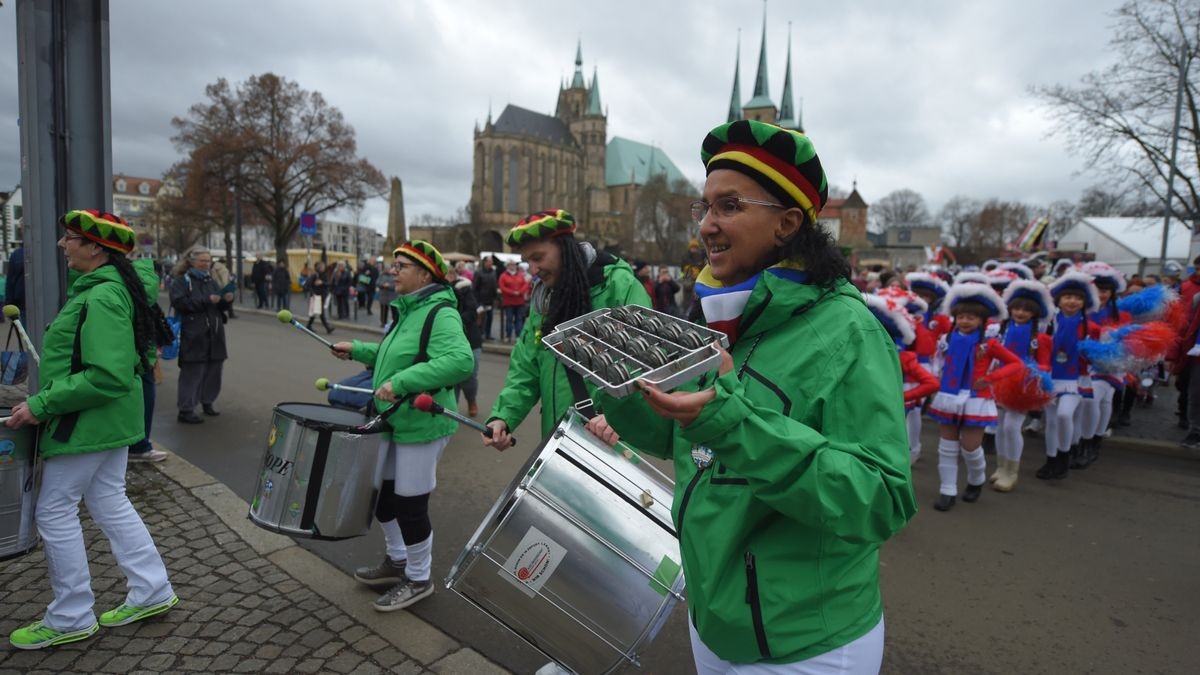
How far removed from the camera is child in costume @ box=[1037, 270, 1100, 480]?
652 cm

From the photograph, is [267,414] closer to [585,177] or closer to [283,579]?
[283,579]

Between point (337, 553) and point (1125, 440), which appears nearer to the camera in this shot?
point (337, 553)

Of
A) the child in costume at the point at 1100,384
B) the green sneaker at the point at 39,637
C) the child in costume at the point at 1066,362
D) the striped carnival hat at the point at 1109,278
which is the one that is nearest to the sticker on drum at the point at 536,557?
the green sneaker at the point at 39,637

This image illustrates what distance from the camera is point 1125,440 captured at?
7.97m

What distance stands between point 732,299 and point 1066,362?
671cm

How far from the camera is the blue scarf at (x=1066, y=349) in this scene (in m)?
6.61

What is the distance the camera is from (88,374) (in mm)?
3066

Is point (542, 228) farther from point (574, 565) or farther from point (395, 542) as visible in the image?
point (395, 542)

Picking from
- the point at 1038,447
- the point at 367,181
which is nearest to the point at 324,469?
the point at 1038,447

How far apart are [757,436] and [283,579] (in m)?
3.65

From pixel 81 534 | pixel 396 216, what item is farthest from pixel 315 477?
pixel 396 216

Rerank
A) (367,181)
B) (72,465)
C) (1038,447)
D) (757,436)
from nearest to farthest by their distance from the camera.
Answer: (757,436) → (72,465) → (1038,447) → (367,181)

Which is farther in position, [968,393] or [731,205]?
[968,393]

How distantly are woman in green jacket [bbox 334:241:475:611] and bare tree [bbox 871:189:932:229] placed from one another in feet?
334
